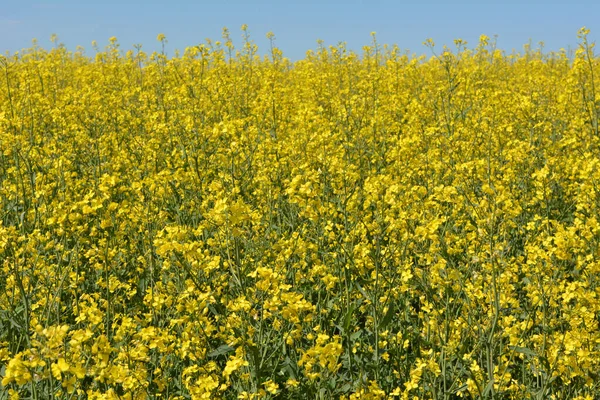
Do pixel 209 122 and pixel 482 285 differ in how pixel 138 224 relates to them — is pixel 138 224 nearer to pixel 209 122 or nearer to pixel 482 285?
pixel 482 285

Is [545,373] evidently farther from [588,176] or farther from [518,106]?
[518,106]

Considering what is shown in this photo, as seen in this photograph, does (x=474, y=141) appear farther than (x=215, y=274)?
Yes

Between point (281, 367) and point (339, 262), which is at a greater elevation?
point (339, 262)

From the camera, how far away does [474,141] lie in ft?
17.4

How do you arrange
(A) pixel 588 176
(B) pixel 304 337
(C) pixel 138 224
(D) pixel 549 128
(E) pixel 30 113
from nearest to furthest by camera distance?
(B) pixel 304 337 < (A) pixel 588 176 < (C) pixel 138 224 < (D) pixel 549 128 < (E) pixel 30 113

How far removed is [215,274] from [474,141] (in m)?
2.98

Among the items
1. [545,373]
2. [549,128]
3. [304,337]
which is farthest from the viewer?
[549,128]

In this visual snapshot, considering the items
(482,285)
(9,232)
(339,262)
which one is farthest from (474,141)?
(9,232)

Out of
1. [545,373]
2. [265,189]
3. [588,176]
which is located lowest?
[545,373]

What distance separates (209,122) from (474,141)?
9.78 feet

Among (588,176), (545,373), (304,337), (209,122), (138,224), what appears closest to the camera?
(545,373)

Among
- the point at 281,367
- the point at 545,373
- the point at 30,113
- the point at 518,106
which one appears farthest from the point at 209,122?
the point at 545,373

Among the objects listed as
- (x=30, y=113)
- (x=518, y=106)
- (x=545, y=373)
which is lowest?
(x=545, y=373)

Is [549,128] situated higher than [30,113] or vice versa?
[30,113]
